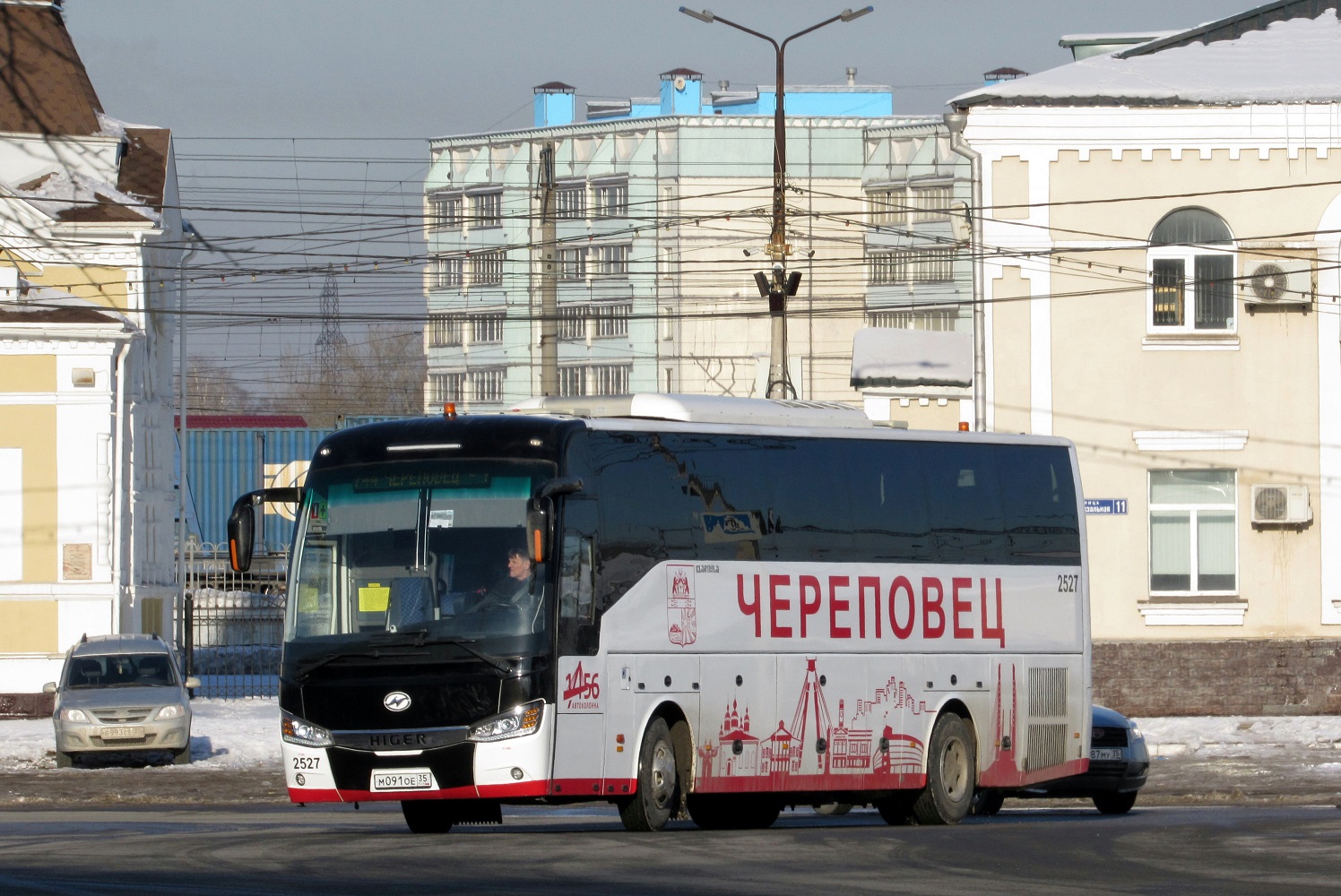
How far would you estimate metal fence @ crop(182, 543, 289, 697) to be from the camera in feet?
133

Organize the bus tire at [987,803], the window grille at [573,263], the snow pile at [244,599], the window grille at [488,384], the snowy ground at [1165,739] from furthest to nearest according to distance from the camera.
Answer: the window grille at [488,384]
the window grille at [573,263]
the snow pile at [244,599]
the snowy ground at [1165,739]
the bus tire at [987,803]

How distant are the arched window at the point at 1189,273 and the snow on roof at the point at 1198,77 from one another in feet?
5.96

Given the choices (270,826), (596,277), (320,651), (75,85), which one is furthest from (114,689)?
(596,277)

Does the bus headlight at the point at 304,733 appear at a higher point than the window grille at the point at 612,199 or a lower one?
lower

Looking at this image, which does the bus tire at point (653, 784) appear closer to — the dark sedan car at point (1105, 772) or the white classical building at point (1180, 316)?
the dark sedan car at point (1105, 772)

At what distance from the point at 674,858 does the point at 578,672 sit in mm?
2490

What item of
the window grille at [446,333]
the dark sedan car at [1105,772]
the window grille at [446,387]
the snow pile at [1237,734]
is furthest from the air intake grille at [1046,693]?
the window grille at [446,387]

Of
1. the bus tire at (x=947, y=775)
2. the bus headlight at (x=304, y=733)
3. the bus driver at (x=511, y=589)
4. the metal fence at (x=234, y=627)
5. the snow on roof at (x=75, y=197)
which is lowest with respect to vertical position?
the metal fence at (x=234, y=627)

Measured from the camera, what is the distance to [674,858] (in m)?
12.9

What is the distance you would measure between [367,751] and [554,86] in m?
87.4

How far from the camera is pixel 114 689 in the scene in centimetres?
2811

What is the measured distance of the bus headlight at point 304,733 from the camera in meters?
15.2

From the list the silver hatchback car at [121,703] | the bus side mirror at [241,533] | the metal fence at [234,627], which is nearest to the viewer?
the bus side mirror at [241,533]

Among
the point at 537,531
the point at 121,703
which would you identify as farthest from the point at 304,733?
the point at 121,703
